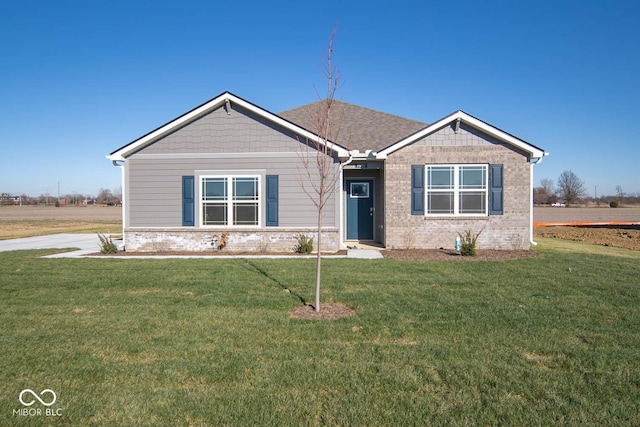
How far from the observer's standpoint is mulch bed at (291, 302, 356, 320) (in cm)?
586

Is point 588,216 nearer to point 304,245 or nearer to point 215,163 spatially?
point 304,245

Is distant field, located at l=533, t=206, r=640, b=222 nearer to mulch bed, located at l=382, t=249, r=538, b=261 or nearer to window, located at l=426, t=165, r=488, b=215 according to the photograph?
window, located at l=426, t=165, r=488, b=215

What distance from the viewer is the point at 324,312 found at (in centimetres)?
607

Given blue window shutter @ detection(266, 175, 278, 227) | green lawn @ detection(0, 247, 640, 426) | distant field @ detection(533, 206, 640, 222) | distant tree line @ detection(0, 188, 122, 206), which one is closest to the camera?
green lawn @ detection(0, 247, 640, 426)

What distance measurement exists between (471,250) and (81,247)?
13071 mm

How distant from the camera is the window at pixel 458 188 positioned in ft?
42.5

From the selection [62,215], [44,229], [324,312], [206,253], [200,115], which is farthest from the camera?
[62,215]

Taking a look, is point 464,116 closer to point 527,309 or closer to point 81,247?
point 527,309

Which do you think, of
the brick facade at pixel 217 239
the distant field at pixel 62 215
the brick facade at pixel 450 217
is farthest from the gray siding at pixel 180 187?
the distant field at pixel 62 215

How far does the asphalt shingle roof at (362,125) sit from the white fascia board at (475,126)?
3.63 feet

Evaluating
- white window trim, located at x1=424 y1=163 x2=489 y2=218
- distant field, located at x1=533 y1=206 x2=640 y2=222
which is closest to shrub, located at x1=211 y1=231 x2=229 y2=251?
white window trim, located at x1=424 y1=163 x2=489 y2=218

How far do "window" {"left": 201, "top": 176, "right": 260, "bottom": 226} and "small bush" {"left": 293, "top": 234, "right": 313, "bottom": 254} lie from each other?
147cm

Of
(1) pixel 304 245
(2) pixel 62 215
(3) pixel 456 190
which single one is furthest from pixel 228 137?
(2) pixel 62 215

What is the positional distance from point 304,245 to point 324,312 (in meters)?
6.40
